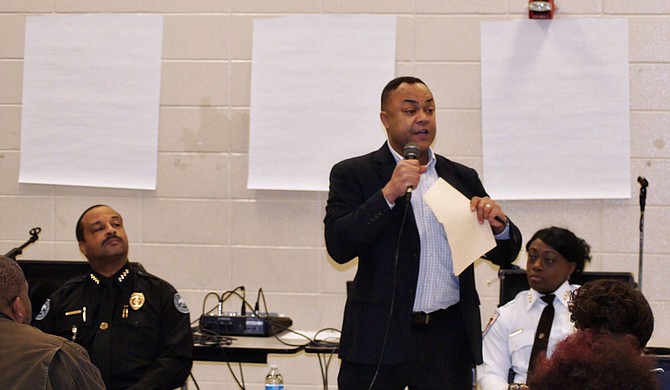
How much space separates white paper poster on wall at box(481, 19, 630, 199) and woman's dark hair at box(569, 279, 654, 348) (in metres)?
2.21

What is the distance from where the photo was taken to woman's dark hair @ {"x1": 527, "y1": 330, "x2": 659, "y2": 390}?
1.38 metres

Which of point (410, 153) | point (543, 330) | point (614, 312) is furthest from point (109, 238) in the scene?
point (614, 312)

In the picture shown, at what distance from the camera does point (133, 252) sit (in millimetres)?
5055

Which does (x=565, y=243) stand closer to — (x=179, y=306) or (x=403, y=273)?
(x=403, y=273)

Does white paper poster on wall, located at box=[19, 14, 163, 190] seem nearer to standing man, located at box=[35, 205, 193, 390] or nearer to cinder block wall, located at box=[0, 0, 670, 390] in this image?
cinder block wall, located at box=[0, 0, 670, 390]

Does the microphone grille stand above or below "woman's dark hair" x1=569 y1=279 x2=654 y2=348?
above

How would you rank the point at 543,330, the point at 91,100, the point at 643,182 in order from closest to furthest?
the point at 543,330 < the point at 643,182 < the point at 91,100

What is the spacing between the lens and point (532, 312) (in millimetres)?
3855

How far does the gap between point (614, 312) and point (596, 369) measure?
3.81 ft

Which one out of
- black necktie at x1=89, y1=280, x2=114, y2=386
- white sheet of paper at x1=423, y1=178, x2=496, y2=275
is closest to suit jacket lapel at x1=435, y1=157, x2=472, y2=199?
white sheet of paper at x1=423, y1=178, x2=496, y2=275

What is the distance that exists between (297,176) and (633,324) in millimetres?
2624

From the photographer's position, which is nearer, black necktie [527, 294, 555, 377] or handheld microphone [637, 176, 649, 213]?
black necktie [527, 294, 555, 377]

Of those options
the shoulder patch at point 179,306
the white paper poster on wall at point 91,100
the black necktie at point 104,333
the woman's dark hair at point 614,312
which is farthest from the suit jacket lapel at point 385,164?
the white paper poster on wall at point 91,100

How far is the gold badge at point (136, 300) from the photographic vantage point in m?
3.94
